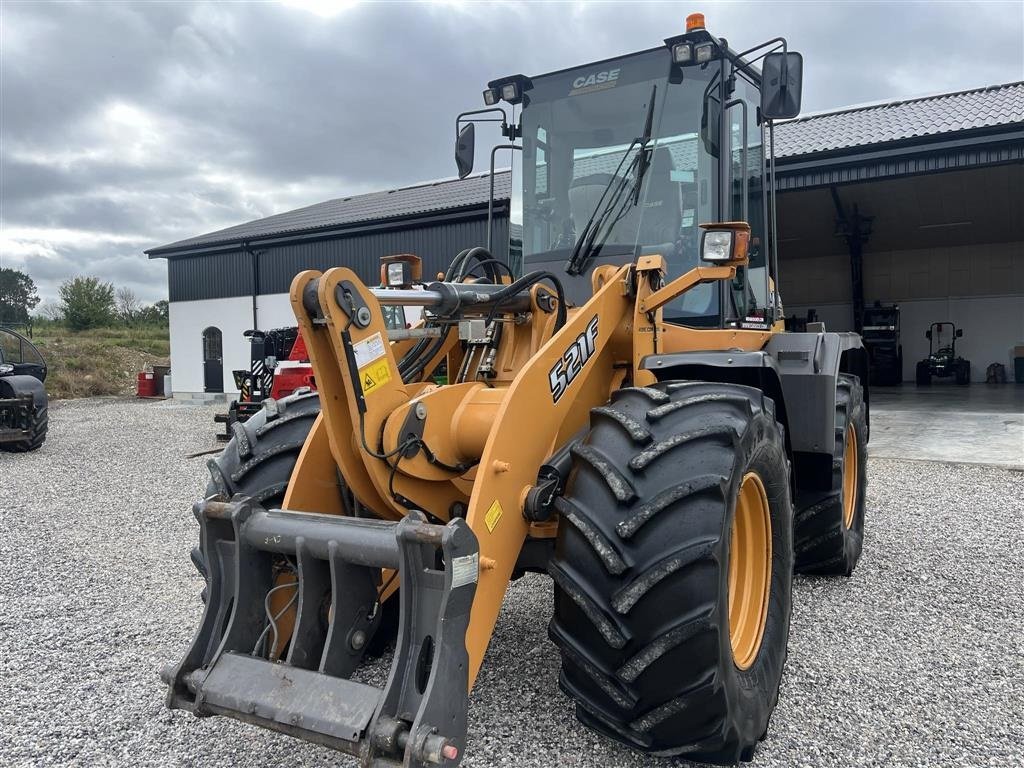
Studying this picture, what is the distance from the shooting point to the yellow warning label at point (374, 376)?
2.57m

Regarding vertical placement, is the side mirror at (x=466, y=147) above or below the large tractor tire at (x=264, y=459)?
above

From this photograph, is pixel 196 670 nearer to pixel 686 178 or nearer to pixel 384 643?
pixel 384 643

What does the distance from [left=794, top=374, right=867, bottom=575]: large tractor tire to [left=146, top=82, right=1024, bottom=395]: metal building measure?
8.86 m

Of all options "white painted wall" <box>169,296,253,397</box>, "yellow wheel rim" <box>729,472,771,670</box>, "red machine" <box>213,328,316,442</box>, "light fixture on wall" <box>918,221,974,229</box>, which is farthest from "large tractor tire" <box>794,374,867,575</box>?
"white painted wall" <box>169,296,253,397</box>

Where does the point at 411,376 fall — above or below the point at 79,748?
above

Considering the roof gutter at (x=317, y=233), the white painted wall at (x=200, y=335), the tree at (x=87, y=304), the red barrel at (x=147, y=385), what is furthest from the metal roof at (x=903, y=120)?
the tree at (x=87, y=304)

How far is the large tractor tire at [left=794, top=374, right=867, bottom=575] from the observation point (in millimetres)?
4383

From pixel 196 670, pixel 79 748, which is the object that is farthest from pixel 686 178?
pixel 79 748

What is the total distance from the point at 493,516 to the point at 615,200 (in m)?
1.97

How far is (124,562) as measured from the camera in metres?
5.60

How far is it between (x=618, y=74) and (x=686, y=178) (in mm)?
690

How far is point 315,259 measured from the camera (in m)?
20.5

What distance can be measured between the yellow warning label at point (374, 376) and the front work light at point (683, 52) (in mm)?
2283

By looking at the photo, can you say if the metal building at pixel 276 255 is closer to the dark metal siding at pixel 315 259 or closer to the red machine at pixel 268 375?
the dark metal siding at pixel 315 259
